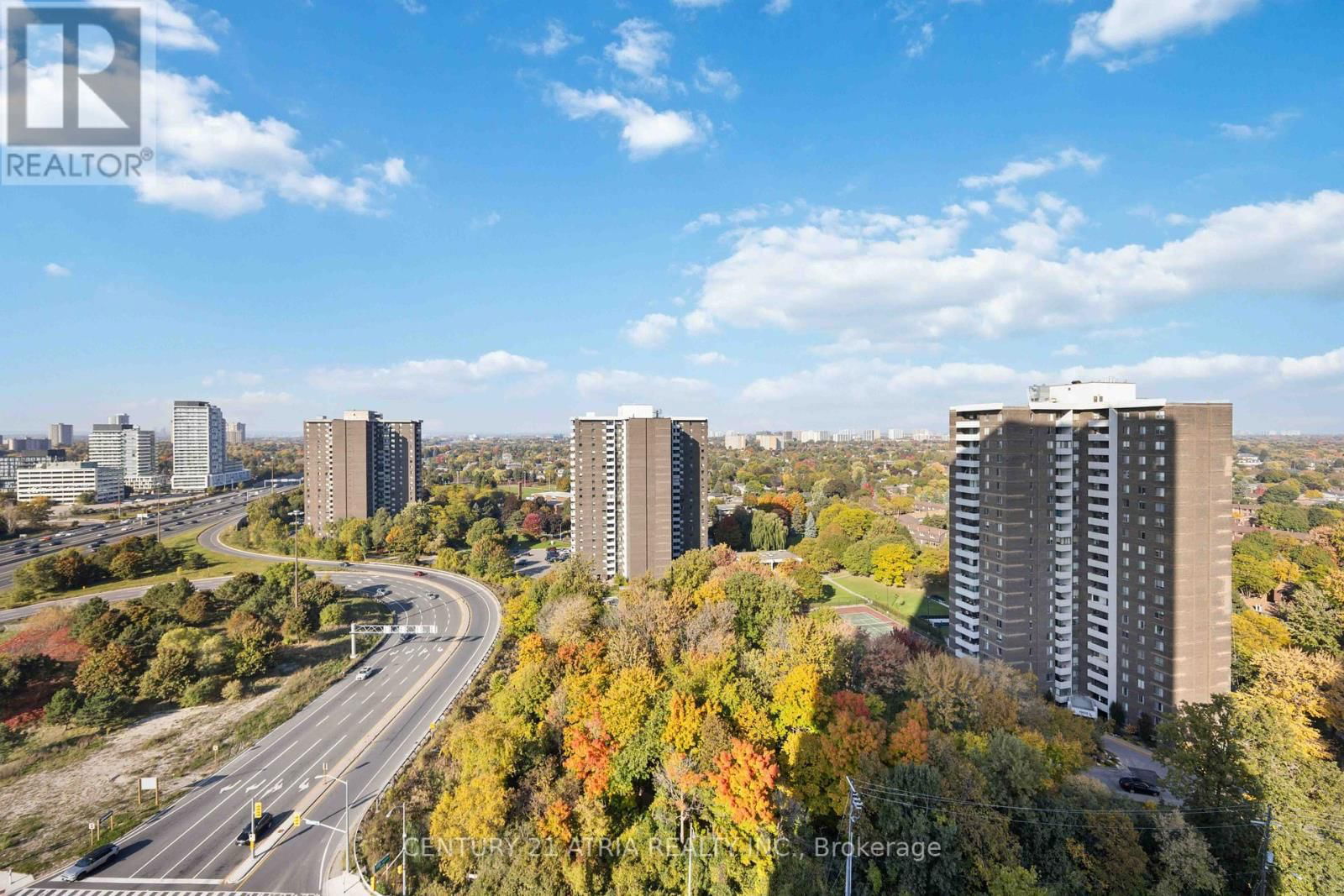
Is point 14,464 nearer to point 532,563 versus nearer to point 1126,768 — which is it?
point 532,563

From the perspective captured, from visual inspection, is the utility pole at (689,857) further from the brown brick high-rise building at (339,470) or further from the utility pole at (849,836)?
the brown brick high-rise building at (339,470)

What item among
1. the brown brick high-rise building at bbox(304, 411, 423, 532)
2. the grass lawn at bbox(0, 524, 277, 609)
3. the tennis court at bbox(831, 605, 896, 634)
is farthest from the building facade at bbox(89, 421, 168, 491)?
the tennis court at bbox(831, 605, 896, 634)

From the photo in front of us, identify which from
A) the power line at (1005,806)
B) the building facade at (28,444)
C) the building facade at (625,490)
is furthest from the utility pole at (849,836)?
the building facade at (28,444)

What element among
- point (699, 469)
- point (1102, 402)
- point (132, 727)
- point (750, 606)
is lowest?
point (132, 727)

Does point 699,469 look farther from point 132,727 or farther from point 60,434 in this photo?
point 60,434

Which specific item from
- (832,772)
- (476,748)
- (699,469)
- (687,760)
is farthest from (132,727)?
(699,469)

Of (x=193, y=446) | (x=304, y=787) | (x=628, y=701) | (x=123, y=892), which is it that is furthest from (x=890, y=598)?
(x=193, y=446)

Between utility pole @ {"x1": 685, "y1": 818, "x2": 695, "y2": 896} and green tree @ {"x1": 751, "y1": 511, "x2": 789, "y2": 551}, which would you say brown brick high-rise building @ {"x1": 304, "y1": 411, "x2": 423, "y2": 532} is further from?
A: utility pole @ {"x1": 685, "y1": 818, "x2": 695, "y2": 896}
